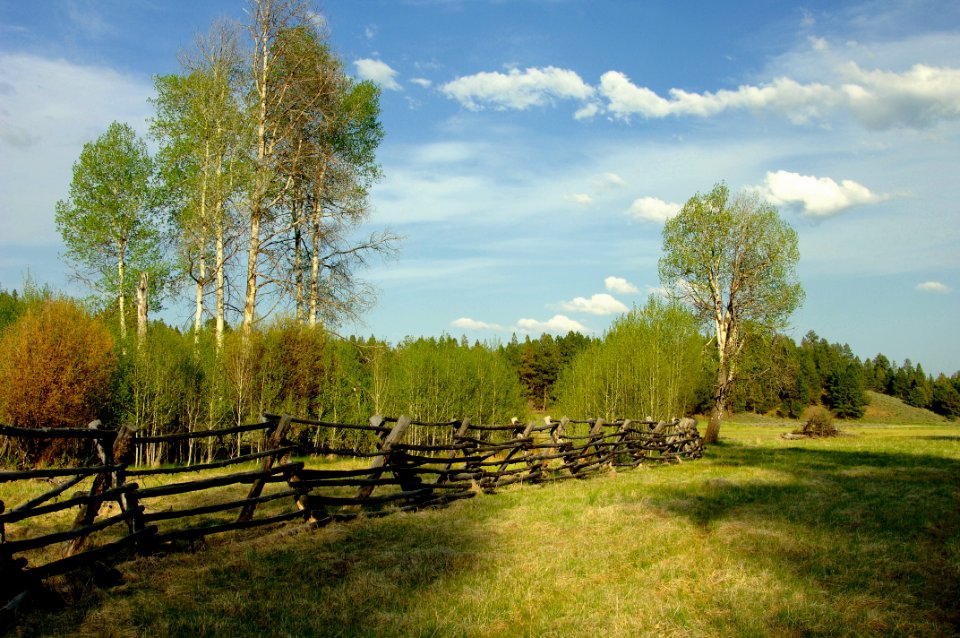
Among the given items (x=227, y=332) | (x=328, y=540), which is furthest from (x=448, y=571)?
(x=227, y=332)

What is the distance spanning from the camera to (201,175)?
60.3 ft

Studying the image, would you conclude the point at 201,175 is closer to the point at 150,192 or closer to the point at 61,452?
the point at 150,192

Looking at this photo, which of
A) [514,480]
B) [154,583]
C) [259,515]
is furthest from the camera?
[514,480]

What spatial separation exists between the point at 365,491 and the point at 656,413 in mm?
22621

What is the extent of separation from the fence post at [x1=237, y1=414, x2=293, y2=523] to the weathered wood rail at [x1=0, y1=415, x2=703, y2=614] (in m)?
0.01

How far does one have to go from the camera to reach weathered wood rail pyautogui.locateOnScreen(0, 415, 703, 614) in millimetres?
5371

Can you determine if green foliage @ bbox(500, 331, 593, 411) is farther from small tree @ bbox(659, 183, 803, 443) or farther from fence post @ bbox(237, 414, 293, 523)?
fence post @ bbox(237, 414, 293, 523)

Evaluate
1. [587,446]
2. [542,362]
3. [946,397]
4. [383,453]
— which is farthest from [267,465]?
[946,397]

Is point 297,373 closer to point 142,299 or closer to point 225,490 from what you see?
point 142,299

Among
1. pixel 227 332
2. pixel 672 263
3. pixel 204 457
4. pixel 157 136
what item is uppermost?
pixel 157 136

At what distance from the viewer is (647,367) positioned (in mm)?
29062

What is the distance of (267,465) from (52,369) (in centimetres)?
1057

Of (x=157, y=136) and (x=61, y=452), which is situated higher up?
(x=157, y=136)

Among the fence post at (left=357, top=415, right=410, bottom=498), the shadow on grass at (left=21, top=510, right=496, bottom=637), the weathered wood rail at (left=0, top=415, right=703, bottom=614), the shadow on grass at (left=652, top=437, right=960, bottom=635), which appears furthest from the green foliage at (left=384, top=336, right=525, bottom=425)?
the shadow on grass at (left=21, top=510, right=496, bottom=637)
